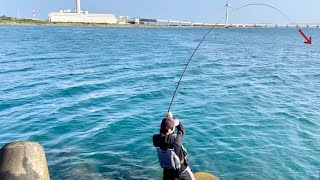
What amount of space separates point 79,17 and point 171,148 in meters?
182

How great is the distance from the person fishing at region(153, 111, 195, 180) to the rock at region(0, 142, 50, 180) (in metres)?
2.84

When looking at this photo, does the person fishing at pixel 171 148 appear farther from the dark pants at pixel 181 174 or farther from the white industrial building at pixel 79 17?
the white industrial building at pixel 79 17

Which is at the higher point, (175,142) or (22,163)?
(175,142)

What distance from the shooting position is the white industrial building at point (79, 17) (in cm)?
16962

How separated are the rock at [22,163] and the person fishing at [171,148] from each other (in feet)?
9.32

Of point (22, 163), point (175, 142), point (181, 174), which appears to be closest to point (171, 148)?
point (175, 142)

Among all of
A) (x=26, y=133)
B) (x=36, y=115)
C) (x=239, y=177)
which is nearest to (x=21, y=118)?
(x=36, y=115)

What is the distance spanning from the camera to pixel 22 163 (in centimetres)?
724

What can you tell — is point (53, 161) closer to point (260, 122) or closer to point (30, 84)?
point (260, 122)

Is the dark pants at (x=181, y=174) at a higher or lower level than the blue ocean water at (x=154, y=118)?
higher

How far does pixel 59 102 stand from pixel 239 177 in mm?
A: 11127

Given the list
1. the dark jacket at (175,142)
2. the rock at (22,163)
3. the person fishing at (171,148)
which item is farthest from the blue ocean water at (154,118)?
the dark jacket at (175,142)

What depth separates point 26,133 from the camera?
44.3 ft

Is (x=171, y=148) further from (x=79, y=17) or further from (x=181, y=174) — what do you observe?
(x=79, y=17)
